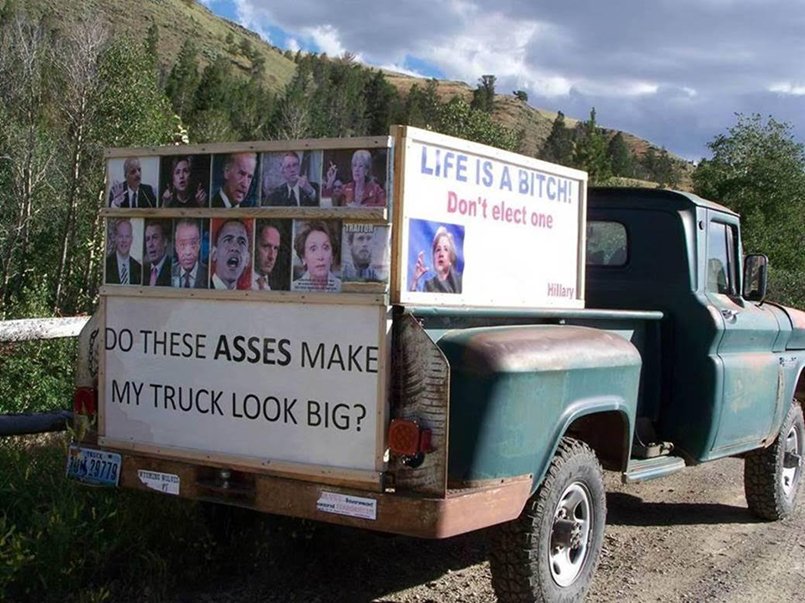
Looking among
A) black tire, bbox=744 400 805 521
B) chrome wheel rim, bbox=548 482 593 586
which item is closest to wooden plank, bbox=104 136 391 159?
chrome wheel rim, bbox=548 482 593 586

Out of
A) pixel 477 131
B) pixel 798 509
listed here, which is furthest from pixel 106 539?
pixel 477 131

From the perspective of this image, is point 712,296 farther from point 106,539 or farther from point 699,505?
point 106,539

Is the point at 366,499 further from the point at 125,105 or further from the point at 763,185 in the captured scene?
the point at 763,185

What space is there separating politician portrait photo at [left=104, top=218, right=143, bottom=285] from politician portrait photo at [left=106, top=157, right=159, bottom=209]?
9cm

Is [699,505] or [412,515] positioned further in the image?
[699,505]

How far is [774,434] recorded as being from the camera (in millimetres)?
6707

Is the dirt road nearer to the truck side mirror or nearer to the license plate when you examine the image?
the license plate

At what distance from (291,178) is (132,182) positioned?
100cm

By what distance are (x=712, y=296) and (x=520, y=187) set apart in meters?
2.08

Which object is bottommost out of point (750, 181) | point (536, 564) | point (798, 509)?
point (798, 509)

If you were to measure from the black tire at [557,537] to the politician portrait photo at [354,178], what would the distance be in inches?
60.9

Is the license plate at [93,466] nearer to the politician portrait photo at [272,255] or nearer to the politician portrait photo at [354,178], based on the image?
the politician portrait photo at [272,255]

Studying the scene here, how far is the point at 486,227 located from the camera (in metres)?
4.52

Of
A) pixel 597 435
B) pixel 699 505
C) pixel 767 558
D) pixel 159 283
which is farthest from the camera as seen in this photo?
pixel 699 505
